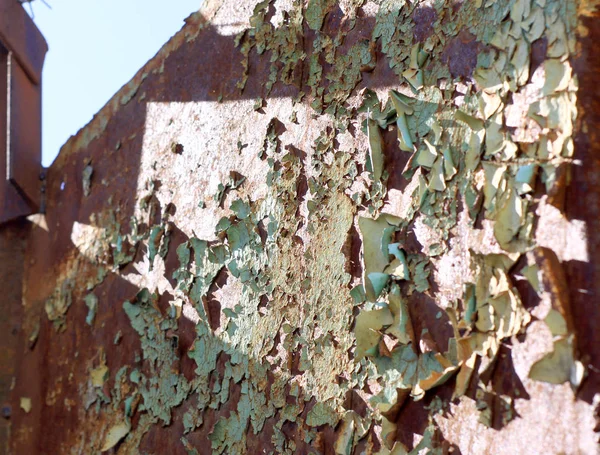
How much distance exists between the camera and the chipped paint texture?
0.72 meters

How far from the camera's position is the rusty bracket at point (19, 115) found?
4.81ft

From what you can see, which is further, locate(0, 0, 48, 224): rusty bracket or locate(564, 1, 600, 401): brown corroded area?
locate(0, 0, 48, 224): rusty bracket

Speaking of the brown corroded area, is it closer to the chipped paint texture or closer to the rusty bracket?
the chipped paint texture

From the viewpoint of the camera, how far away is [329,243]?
37.6 inches

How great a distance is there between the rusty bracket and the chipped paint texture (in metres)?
0.11

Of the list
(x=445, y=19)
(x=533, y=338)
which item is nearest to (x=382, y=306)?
(x=533, y=338)

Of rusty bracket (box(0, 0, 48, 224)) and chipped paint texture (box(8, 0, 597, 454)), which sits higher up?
rusty bracket (box(0, 0, 48, 224))

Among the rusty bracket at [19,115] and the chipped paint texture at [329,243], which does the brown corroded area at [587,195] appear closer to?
the chipped paint texture at [329,243]

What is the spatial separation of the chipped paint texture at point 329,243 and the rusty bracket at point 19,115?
11cm

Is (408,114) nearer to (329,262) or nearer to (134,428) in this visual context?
(329,262)

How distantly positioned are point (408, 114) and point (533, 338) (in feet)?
1.05

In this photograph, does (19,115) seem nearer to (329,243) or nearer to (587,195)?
(329,243)

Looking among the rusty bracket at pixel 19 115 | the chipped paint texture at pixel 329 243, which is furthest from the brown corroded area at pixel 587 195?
the rusty bracket at pixel 19 115

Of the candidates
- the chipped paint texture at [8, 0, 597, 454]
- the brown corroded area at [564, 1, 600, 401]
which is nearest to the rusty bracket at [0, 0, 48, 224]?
the chipped paint texture at [8, 0, 597, 454]
